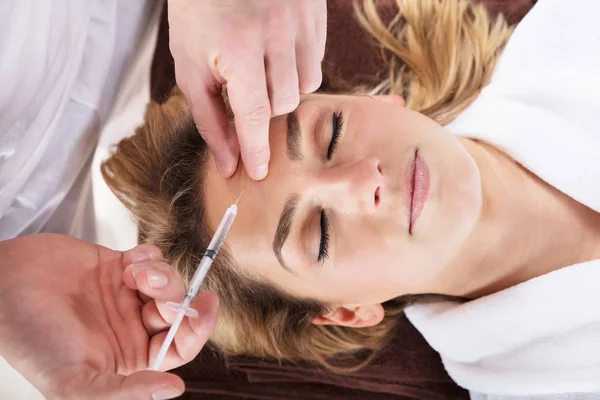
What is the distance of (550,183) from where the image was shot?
1.21 m

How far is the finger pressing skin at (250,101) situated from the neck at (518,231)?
514mm

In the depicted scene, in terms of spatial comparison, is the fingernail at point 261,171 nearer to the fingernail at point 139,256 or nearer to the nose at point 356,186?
the nose at point 356,186

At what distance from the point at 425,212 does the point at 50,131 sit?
2.48 feet

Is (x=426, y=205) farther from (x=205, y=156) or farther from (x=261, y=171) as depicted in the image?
(x=205, y=156)

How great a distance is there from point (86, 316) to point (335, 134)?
0.54 m

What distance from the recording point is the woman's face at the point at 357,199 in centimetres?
99

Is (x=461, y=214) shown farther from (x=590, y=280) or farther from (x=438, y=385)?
(x=438, y=385)

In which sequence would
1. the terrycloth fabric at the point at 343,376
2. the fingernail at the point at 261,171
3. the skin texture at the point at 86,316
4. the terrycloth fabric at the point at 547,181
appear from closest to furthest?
the skin texture at the point at 86,316 → the fingernail at the point at 261,171 → the terrycloth fabric at the point at 547,181 → the terrycloth fabric at the point at 343,376

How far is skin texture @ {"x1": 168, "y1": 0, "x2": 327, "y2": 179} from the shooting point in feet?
2.63

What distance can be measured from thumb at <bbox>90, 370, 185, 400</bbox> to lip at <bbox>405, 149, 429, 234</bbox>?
49 centimetres

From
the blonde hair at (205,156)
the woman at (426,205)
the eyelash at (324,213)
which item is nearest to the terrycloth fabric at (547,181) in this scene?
the woman at (426,205)

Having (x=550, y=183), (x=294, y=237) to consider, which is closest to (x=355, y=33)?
(x=550, y=183)

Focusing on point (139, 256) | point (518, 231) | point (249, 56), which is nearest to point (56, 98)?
point (139, 256)

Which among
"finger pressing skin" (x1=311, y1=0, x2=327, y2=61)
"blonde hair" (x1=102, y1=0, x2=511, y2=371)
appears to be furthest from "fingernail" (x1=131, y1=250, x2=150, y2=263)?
"finger pressing skin" (x1=311, y1=0, x2=327, y2=61)
